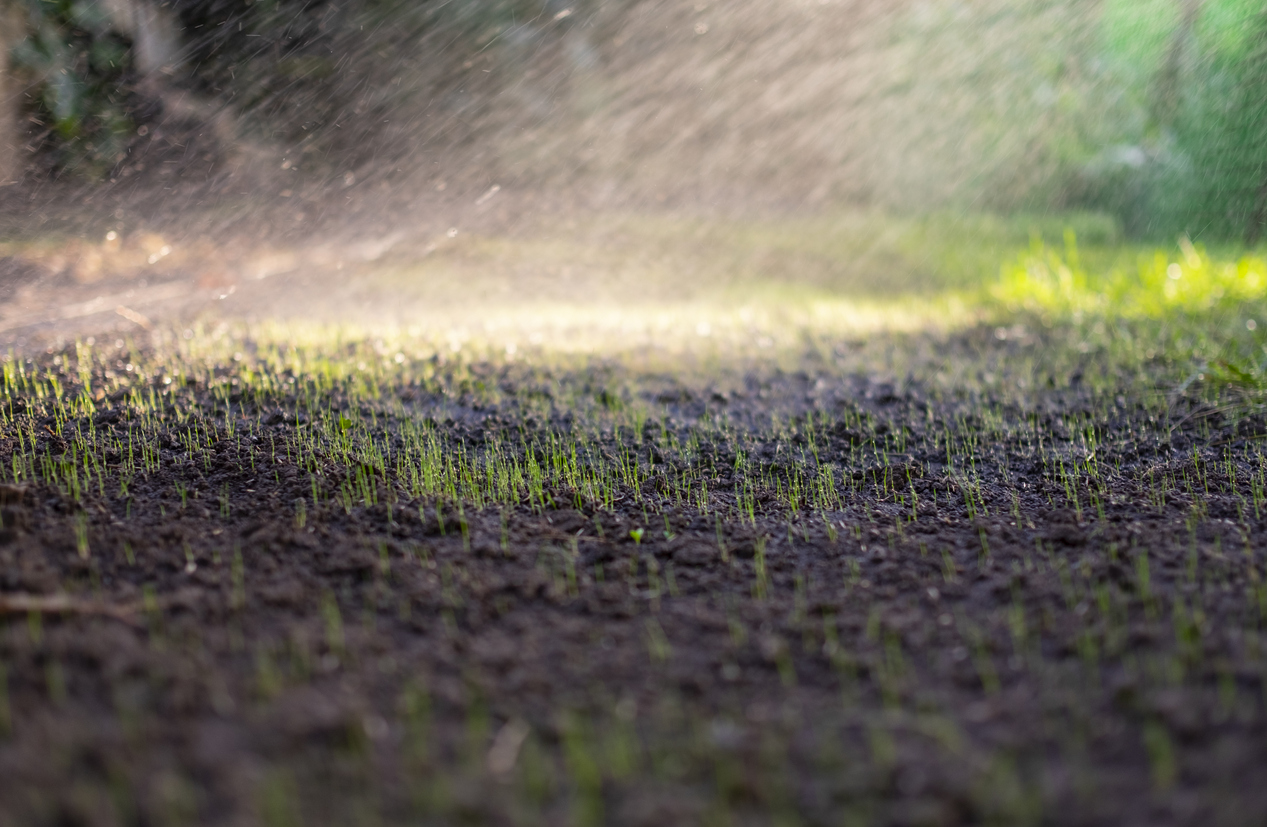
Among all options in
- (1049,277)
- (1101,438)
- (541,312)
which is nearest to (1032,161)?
(1049,277)

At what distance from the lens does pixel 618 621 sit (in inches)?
91.8

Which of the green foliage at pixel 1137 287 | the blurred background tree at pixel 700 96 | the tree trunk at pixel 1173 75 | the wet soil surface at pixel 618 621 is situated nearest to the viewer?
the wet soil surface at pixel 618 621

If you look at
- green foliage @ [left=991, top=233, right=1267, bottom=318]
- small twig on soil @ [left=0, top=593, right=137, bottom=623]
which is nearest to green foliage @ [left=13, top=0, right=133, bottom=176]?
small twig on soil @ [left=0, top=593, right=137, bottom=623]

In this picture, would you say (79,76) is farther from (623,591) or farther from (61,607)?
(623,591)

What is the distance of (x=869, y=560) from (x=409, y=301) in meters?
5.47

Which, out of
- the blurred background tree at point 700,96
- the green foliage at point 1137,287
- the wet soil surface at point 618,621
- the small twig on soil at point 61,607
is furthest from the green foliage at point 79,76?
the green foliage at point 1137,287

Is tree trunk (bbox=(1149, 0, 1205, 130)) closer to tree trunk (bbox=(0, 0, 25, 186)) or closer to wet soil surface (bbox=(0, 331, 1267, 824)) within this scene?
wet soil surface (bbox=(0, 331, 1267, 824))

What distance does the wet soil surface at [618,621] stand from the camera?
165 cm

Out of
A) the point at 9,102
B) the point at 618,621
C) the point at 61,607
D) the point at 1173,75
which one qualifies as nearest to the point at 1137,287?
the point at 1173,75

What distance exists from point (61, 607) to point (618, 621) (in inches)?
51.6

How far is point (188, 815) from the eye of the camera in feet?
5.09

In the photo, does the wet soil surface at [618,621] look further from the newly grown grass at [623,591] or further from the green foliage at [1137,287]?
the green foliage at [1137,287]

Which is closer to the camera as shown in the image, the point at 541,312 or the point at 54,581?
the point at 54,581

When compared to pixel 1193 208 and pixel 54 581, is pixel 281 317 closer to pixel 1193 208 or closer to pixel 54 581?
pixel 54 581
